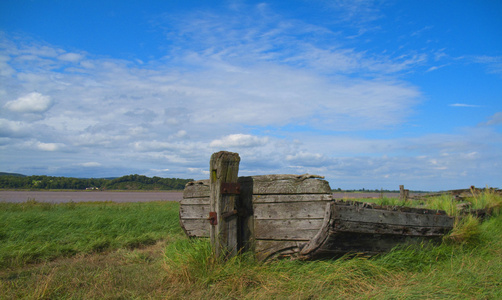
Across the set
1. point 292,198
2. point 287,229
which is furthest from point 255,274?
point 292,198

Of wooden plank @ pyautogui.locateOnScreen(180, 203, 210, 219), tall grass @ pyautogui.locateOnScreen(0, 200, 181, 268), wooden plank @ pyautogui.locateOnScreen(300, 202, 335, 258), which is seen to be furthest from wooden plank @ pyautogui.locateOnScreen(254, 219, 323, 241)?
tall grass @ pyautogui.locateOnScreen(0, 200, 181, 268)

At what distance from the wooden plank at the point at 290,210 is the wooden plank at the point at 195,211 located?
1564 mm

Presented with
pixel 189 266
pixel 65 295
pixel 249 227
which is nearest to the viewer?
pixel 65 295

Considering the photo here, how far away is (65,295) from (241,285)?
235cm

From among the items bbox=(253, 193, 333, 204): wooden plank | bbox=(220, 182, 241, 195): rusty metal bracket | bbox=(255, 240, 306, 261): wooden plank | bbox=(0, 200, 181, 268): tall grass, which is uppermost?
bbox=(220, 182, 241, 195): rusty metal bracket

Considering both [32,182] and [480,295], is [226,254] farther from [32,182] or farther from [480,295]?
[32,182]

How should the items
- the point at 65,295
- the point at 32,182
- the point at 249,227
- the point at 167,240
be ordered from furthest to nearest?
the point at 32,182 < the point at 167,240 < the point at 249,227 < the point at 65,295

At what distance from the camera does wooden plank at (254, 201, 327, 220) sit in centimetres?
502

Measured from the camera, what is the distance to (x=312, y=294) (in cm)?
417

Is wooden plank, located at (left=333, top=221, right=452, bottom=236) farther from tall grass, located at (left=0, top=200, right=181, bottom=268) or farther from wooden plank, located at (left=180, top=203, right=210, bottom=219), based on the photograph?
tall grass, located at (left=0, top=200, right=181, bottom=268)

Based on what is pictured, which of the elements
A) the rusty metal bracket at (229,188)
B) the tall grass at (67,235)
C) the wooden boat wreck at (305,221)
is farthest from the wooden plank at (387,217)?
the tall grass at (67,235)

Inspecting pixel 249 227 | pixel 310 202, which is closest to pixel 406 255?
pixel 310 202

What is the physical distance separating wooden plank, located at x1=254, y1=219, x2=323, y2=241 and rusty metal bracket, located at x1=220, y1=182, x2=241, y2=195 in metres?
0.63

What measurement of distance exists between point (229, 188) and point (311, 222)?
1371 millimetres
